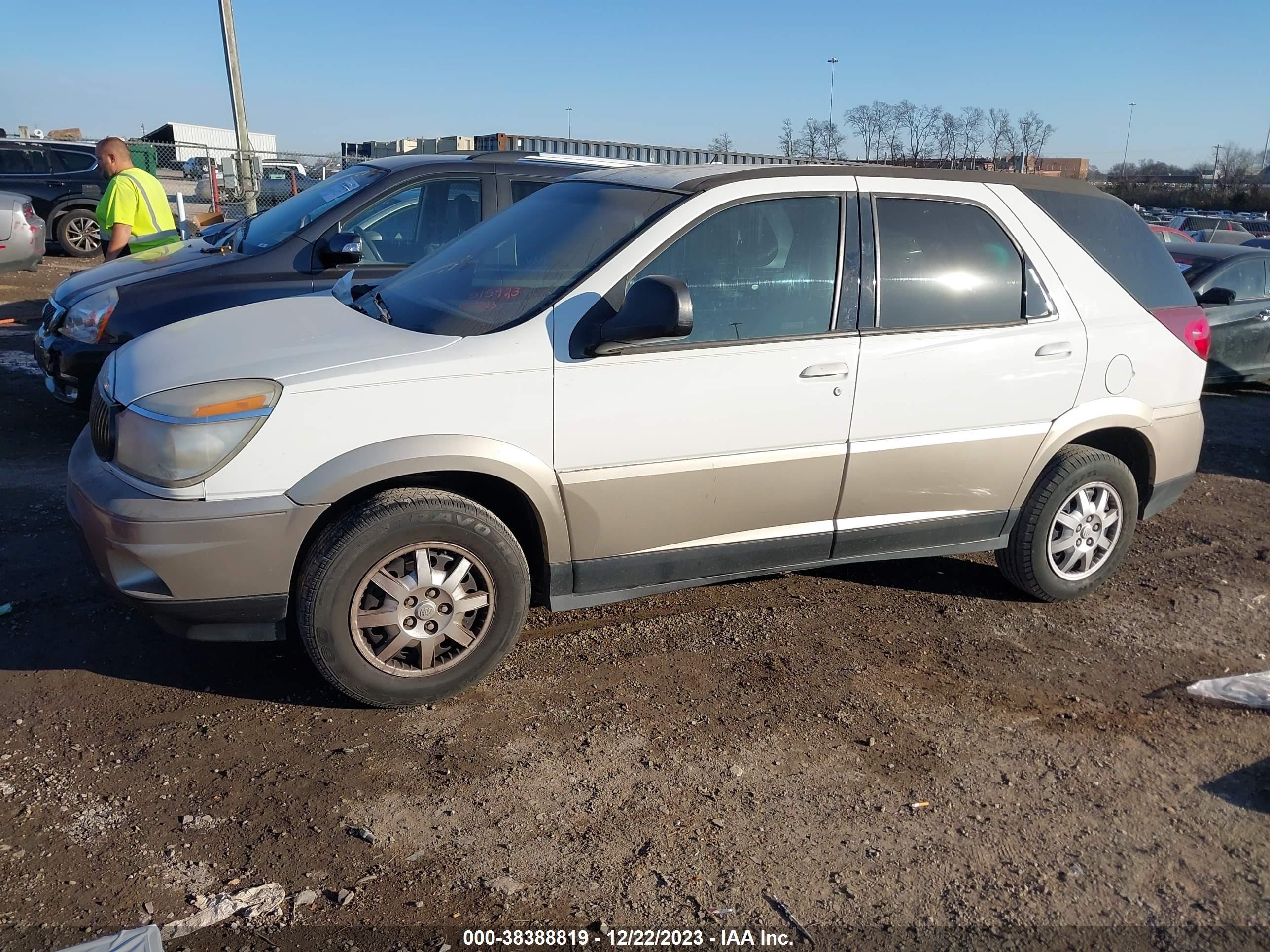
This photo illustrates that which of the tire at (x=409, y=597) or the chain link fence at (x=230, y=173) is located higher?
the chain link fence at (x=230, y=173)

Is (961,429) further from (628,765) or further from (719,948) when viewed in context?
(719,948)

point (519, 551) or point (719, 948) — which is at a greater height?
point (519, 551)

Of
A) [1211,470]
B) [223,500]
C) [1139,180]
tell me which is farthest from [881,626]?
[1139,180]

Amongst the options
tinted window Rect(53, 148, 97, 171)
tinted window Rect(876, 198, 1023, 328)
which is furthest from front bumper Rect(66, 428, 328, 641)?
tinted window Rect(53, 148, 97, 171)

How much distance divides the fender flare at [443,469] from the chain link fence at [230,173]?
11.6 metres

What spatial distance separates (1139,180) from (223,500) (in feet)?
212

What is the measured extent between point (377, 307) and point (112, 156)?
18.1 ft

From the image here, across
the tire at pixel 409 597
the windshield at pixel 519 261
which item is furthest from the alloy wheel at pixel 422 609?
the windshield at pixel 519 261

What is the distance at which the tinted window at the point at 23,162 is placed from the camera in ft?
55.0

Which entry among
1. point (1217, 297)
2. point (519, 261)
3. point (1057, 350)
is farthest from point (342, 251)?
point (1217, 297)

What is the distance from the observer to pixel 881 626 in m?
4.55

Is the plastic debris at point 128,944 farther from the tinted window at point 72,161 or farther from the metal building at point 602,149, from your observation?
the tinted window at point 72,161

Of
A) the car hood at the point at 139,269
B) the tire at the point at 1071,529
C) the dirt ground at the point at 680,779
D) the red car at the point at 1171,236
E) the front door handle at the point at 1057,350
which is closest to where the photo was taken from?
the dirt ground at the point at 680,779

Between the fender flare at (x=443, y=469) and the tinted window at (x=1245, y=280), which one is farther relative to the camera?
the tinted window at (x=1245, y=280)
